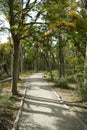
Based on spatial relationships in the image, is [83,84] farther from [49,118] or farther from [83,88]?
[49,118]

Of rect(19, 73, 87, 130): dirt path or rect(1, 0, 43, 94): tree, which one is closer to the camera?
rect(19, 73, 87, 130): dirt path

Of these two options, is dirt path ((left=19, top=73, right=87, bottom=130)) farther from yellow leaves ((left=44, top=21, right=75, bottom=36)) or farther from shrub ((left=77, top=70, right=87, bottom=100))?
yellow leaves ((left=44, top=21, right=75, bottom=36))

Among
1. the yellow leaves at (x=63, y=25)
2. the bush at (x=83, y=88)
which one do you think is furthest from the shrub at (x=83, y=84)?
the yellow leaves at (x=63, y=25)

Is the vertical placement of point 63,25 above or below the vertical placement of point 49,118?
above

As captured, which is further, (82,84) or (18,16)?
(18,16)

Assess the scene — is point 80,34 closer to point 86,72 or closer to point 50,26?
point 50,26

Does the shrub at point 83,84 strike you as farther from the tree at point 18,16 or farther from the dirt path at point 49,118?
the tree at point 18,16

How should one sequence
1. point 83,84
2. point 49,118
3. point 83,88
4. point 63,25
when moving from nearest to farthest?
point 49,118 → point 83,84 → point 83,88 → point 63,25

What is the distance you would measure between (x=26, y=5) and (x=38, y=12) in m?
1.02

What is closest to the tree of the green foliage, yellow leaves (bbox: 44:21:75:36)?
yellow leaves (bbox: 44:21:75:36)

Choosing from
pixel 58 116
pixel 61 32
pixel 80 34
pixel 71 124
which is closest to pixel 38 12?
pixel 61 32

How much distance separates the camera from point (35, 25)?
1797 centimetres

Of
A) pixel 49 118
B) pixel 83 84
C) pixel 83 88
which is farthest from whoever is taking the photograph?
pixel 83 88

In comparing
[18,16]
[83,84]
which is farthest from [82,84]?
[18,16]
